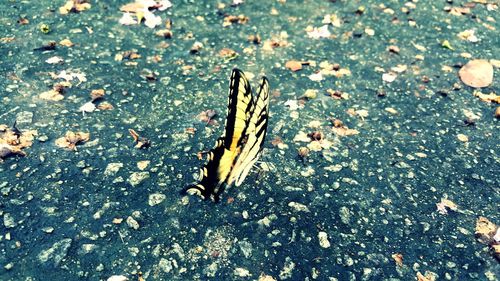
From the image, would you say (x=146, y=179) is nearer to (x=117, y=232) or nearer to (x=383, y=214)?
(x=117, y=232)

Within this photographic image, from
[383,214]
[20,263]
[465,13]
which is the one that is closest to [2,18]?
[20,263]

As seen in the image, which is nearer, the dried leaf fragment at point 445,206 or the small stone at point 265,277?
the small stone at point 265,277

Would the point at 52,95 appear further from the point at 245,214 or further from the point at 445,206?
the point at 445,206

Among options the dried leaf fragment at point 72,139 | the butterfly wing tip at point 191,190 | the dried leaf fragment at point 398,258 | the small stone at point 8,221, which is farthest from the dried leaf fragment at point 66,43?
the dried leaf fragment at point 398,258

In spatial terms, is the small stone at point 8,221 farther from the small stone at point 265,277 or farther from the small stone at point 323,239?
the small stone at point 323,239

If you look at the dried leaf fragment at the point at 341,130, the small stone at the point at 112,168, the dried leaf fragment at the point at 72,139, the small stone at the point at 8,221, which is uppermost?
the dried leaf fragment at the point at 72,139

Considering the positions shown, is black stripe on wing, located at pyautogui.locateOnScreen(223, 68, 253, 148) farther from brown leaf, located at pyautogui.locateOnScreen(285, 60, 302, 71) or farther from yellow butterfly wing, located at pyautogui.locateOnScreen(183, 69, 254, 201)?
brown leaf, located at pyautogui.locateOnScreen(285, 60, 302, 71)

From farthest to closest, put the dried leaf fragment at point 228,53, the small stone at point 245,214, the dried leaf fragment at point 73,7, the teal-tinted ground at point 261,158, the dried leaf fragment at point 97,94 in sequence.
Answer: the dried leaf fragment at point 73,7 → the dried leaf fragment at point 228,53 → the dried leaf fragment at point 97,94 → the small stone at point 245,214 → the teal-tinted ground at point 261,158

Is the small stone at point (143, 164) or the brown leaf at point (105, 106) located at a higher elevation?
the brown leaf at point (105, 106)
